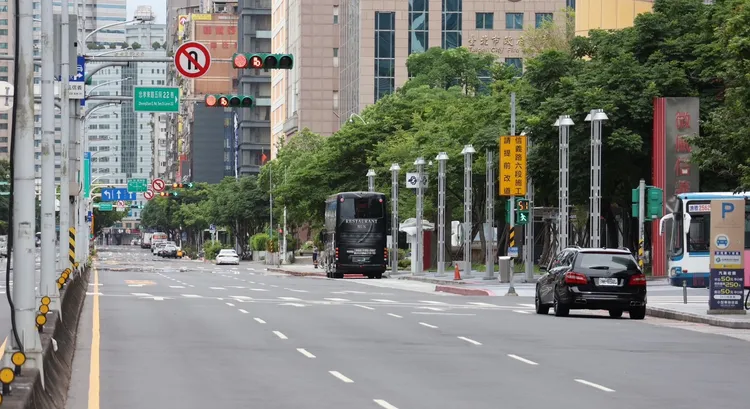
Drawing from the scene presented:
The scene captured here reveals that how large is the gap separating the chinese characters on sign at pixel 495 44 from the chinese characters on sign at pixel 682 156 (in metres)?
75.7

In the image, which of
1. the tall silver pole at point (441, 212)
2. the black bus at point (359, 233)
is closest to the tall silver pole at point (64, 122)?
the tall silver pole at point (441, 212)

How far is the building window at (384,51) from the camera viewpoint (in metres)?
134

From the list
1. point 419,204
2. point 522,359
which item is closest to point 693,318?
point 522,359

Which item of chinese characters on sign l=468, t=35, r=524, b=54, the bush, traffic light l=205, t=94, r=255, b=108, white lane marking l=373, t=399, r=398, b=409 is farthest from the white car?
white lane marking l=373, t=399, r=398, b=409

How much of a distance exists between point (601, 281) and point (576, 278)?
56 cm

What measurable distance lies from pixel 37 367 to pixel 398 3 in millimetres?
120642

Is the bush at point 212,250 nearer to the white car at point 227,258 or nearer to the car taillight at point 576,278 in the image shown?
the white car at point 227,258

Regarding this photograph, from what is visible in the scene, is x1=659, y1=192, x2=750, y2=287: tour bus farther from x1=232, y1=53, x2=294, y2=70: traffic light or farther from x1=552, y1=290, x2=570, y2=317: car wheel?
x1=232, y1=53, x2=294, y2=70: traffic light

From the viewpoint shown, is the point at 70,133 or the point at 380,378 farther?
the point at 70,133

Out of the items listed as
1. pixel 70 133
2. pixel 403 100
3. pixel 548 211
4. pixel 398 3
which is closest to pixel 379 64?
pixel 398 3

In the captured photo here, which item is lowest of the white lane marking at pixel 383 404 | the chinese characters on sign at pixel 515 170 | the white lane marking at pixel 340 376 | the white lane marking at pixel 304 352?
the white lane marking at pixel 304 352

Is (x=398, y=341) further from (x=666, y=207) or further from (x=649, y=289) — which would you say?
(x=666, y=207)

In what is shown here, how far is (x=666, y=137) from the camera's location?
57688 millimetres

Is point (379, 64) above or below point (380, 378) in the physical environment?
above
